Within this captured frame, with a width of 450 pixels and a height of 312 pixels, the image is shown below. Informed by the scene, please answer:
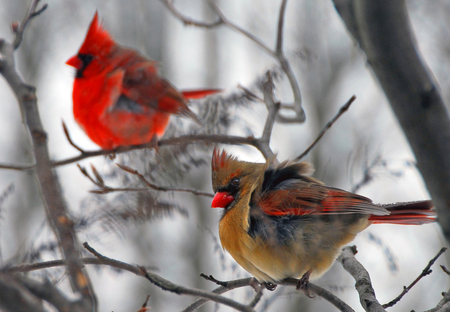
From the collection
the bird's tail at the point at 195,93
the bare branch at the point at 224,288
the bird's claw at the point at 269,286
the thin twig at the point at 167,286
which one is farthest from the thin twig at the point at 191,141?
the bird's tail at the point at 195,93

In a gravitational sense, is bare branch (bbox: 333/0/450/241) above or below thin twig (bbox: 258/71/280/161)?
below

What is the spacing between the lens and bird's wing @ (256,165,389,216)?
8.05 ft

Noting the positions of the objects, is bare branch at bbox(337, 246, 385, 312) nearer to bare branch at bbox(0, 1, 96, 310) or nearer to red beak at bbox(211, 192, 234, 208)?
red beak at bbox(211, 192, 234, 208)

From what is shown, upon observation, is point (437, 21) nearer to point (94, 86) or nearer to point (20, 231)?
point (94, 86)

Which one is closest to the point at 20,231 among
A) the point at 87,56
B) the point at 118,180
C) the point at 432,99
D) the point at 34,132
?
the point at 87,56

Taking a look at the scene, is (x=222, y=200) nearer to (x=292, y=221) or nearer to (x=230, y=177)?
(x=230, y=177)

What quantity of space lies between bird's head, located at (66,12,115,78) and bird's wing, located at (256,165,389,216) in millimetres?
2223

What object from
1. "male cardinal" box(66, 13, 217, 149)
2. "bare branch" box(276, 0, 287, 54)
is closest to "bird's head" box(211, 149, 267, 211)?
"bare branch" box(276, 0, 287, 54)

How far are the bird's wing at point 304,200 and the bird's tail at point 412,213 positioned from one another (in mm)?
145

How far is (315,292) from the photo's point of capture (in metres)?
2.12

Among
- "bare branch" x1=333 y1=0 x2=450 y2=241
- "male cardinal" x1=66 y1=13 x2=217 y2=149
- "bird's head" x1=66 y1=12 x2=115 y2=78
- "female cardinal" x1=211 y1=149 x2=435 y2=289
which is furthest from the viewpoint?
"bird's head" x1=66 y1=12 x2=115 y2=78

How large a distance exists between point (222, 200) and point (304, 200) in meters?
0.49

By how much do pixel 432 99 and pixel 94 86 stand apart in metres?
3.29

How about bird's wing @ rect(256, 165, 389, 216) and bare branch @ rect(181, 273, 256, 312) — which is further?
bird's wing @ rect(256, 165, 389, 216)
